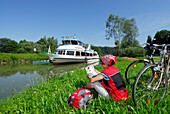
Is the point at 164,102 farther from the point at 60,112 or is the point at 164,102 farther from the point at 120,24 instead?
the point at 120,24

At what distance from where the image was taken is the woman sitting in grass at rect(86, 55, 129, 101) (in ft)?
6.79

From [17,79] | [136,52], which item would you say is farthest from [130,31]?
[17,79]

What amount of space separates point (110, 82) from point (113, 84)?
68 millimetres

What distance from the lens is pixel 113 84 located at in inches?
81.3

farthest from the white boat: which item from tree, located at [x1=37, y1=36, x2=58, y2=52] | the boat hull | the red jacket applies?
tree, located at [x1=37, y1=36, x2=58, y2=52]

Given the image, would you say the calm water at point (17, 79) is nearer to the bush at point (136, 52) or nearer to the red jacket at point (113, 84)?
the red jacket at point (113, 84)

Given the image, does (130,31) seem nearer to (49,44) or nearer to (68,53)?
(68,53)

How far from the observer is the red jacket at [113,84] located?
2061 mm

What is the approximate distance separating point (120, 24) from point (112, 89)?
30851 mm

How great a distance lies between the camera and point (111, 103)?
2.13 meters

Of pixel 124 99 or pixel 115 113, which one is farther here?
pixel 124 99

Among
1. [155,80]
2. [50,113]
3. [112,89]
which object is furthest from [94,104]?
[155,80]

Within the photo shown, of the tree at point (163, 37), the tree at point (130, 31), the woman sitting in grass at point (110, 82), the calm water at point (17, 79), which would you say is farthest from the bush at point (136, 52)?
the woman sitting in grass at point (110, 82)

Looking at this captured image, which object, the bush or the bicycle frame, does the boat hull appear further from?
the bicycle frame
